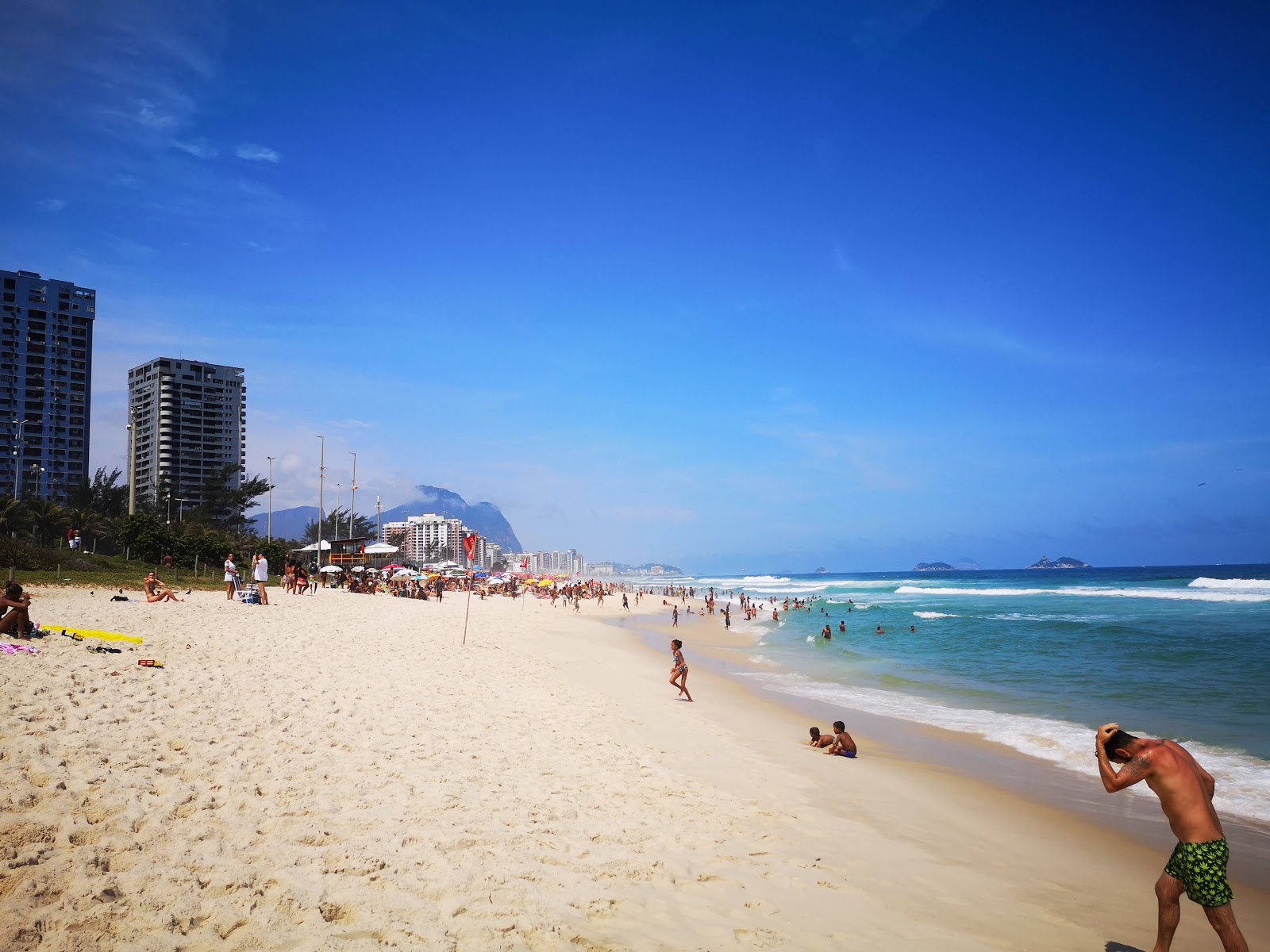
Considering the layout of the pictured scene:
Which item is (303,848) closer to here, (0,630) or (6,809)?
(6,809)

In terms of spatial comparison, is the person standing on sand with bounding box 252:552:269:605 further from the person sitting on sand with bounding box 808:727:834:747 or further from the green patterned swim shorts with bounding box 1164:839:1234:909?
the green patterned swim shorts with bounding box 1164:839:1234:909

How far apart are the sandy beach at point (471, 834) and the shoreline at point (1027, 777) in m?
0.36

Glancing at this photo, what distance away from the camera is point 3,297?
268ft

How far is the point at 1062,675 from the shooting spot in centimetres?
1884

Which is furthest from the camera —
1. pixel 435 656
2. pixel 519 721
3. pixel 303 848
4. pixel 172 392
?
pixel 172 392

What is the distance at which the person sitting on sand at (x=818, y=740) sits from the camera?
10.9 meters

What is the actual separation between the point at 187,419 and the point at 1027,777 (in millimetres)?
118049

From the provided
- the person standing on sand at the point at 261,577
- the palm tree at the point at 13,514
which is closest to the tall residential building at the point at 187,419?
the palm tree at the point at 13,514

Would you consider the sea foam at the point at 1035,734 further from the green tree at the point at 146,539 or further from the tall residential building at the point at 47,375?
the tall residential building at the point at 47,375

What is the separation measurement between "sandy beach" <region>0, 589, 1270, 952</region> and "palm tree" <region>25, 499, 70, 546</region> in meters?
33.9

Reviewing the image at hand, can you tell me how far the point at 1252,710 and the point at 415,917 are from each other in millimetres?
17175

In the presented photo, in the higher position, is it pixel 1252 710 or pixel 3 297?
pixel 3 297

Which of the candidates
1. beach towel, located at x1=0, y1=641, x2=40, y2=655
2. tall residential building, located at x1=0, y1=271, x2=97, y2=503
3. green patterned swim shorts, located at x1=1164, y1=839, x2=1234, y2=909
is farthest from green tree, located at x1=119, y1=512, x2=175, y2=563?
tall residential building, located at x1=0, y1=271, x2=97, y2=503

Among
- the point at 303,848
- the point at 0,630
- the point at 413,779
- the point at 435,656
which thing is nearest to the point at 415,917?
the point at 303,848
